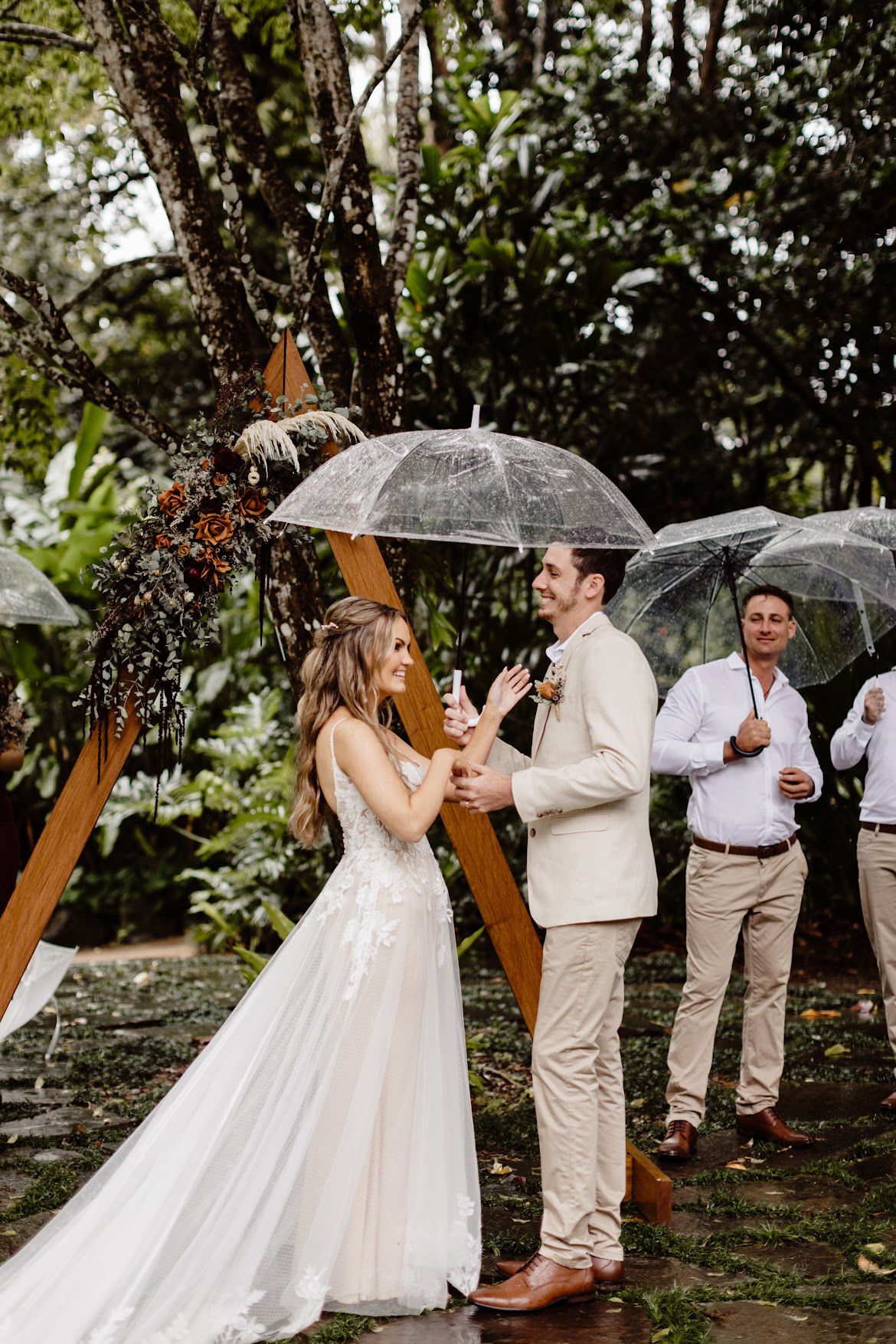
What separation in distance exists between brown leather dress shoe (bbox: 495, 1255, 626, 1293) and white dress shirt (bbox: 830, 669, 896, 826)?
97.7 inches

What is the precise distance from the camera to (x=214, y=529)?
4070 millimetres

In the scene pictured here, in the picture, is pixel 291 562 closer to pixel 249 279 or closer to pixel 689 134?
pixel 249 279

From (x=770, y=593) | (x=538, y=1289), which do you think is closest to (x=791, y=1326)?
(x=538, y=1289)

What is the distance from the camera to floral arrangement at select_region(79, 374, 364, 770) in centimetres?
409

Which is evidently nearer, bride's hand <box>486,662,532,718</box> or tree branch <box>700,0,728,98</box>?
bride's hand <box>486,662,532,718</box>

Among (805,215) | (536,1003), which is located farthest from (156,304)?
(536,1003)

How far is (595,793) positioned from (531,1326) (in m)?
1.40

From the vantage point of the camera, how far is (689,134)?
35.5ft

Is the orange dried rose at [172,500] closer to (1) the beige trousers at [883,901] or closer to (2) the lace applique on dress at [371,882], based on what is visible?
(2) the lace applique on dress at [371,882]

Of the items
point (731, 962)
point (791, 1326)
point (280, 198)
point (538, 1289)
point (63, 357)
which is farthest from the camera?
point (280, 198)

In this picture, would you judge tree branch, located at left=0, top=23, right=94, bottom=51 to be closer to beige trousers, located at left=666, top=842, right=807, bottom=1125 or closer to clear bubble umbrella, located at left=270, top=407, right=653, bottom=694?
clear bubble umbrella, located at left=270, top=407, right=653, bottom=694

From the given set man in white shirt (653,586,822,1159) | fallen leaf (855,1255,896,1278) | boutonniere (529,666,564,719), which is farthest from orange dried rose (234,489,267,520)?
fallen leaf (855,1255,896,1278)

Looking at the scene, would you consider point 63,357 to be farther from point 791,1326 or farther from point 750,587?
point 791,1326

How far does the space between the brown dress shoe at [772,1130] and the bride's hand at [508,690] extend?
2.41 meters
